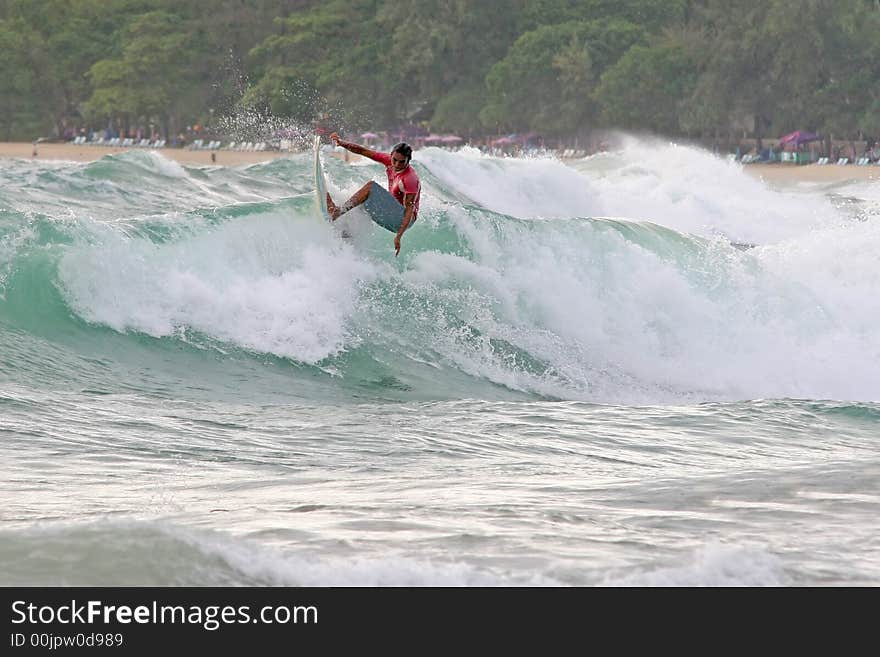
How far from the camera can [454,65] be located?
82875mm

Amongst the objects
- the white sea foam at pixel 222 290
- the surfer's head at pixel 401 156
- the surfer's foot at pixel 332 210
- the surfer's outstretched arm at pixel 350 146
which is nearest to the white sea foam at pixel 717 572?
the surfer's outstretched arm at pixel 350 146

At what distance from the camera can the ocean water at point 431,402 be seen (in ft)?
19.3

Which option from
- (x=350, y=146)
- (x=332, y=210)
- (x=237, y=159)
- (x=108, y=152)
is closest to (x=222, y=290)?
(x=332, y=210)

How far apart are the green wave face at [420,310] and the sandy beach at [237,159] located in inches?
1723

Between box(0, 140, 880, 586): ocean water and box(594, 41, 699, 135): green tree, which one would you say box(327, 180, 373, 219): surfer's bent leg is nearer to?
box(0, 140, 880, 586): ocean water

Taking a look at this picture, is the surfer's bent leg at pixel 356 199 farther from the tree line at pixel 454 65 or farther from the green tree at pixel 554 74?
the green tree at pixel 554 74

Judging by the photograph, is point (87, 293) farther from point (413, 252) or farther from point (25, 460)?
point (25, 460)

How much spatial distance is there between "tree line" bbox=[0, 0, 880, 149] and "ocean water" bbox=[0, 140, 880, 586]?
178ft

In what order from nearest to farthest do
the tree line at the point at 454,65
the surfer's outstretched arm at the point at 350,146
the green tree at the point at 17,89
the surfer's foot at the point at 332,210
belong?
the surfer's outstretched arm at the point at 350,146
the surfer's foot at the point at 332,210
the tree line at the point at 454,65
the green tree at the point at 17,89

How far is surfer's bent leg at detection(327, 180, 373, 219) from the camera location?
12.6 meters

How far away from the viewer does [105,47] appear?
9138 cm

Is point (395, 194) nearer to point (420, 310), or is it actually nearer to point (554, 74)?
point (420, 310)
